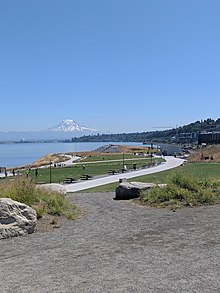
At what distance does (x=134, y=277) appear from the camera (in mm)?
5223

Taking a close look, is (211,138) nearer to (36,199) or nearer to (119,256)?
(36,199)

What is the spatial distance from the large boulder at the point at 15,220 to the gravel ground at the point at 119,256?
206 millimetres

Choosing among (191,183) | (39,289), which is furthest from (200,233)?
(191,183)

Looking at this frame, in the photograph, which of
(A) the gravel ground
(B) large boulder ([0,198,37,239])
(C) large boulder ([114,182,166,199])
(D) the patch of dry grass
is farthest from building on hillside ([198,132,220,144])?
(B) large boulder ([0,198,37,239])

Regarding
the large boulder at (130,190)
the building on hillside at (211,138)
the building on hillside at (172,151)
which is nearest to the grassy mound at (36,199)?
the large boulder at (130,190)

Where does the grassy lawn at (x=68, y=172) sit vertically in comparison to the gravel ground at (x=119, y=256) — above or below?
below

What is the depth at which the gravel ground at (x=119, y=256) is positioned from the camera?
16.4ft

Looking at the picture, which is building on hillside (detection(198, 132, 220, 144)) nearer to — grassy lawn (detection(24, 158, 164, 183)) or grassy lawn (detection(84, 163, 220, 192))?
grassy lawn (detection(24, 158, 164, 183))

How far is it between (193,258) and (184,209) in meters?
5.23

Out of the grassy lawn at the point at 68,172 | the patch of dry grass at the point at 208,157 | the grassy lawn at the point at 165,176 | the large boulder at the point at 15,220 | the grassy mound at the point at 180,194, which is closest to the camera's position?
the large boulder at the point at 15,220

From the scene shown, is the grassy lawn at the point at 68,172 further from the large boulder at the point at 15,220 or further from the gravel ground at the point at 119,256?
the gravel ground at the point at 119,256

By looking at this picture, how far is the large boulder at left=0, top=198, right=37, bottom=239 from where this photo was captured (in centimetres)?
811

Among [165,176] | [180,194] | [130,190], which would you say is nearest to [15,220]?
[180,194]

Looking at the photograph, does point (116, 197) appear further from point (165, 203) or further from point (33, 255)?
point (33, 255)
